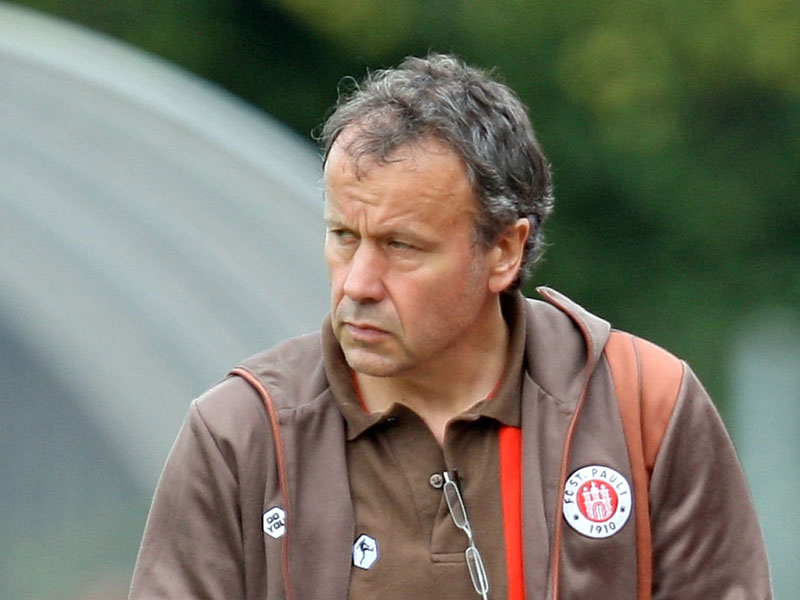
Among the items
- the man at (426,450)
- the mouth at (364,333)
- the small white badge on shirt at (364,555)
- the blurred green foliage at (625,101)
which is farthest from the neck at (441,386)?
the blurred green foliage at (625,101)

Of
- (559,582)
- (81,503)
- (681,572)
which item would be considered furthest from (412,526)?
(81,503)

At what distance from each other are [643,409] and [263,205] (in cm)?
253

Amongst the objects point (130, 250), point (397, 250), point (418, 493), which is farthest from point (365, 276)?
point (130, 250)

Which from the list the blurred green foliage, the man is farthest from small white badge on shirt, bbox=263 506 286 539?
the blurred green foliage

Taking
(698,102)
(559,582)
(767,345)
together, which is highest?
(698,102)

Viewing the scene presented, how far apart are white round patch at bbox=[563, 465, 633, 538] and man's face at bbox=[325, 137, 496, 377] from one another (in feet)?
1.03

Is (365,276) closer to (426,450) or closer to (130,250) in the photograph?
(426,450)

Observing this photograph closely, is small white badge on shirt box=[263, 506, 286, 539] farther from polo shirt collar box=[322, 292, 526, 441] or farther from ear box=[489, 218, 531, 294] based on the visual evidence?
ear box=[489, 218, 531, 294]

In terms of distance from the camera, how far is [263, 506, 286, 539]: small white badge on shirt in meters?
2.83

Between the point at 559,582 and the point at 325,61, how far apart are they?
6821mm

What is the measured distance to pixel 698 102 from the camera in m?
9.43

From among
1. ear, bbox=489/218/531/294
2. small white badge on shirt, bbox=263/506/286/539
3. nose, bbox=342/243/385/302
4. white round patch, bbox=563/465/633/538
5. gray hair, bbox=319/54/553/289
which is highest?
gray hair, bbox=319/54/553/289

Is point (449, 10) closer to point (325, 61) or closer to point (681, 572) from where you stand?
point (325, 61)

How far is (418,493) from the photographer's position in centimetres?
289
